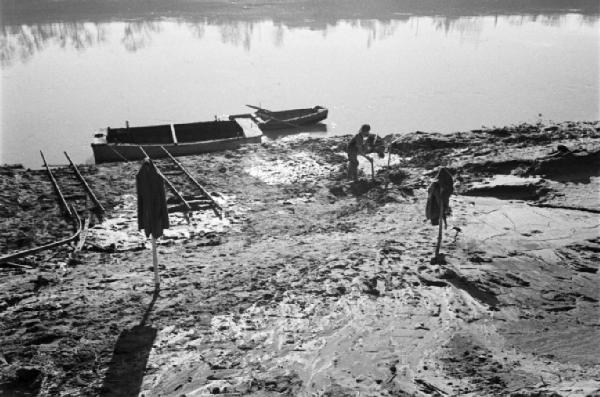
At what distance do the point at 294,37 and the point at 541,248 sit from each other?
42.7 m

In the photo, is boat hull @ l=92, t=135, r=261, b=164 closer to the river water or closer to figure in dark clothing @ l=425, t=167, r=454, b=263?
the river water

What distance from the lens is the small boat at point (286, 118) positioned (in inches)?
→ 892

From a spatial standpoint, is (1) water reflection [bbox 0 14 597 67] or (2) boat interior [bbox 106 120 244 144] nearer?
(2) boat interior [bbox 106 120 244 144]

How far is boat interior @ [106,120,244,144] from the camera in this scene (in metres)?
20.0

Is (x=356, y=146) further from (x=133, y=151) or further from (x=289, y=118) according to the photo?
(x=289, y=118)

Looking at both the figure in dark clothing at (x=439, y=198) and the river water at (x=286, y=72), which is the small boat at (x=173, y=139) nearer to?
the river water at (x=286, y=72)

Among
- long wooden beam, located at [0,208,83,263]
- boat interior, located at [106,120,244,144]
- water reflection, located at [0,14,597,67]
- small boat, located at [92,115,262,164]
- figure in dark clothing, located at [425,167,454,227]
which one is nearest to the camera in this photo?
figure in dark clothing, located at [425,167,454,227]

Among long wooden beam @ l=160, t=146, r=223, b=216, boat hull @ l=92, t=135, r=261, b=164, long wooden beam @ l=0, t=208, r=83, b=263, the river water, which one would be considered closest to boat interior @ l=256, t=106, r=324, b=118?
the river water

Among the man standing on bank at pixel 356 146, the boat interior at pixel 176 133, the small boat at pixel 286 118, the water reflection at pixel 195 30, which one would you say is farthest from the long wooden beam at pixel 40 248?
the water reflection at pixel 195 30

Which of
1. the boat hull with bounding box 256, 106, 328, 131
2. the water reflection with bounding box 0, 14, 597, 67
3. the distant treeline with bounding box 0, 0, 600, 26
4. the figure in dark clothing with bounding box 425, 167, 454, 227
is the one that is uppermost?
the distant treeline with bounding box 0, 0, 600, 26

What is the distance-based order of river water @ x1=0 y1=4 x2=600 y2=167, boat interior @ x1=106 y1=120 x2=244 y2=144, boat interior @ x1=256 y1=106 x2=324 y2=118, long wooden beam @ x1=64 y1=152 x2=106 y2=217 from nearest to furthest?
long wooden beam @ x1=64 y1=152 x2=106 y2=217 < boat interior @ x1=106 y1=120 x2=244 y2=144 < boat interior @ x1=256 y1=106 x2=324 y2=118 < river water @ x1=0 y1=4 x2=600 y2=167

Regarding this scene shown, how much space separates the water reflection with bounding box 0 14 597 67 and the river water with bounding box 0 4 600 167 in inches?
7.0

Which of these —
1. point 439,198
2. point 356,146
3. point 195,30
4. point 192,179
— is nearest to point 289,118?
point 192,179

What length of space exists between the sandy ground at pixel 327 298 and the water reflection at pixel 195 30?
32701 millimetres
